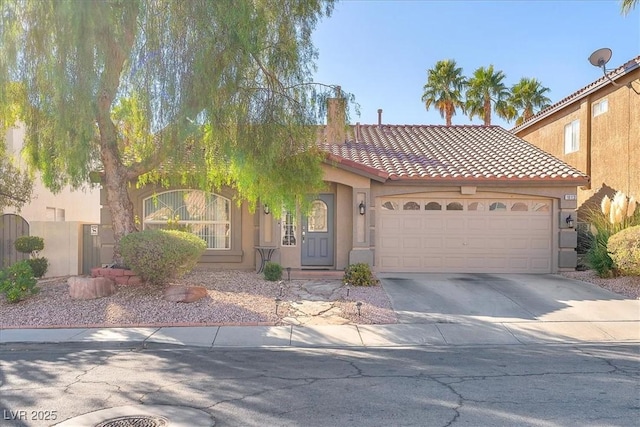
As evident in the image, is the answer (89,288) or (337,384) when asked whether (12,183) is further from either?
(337,384)

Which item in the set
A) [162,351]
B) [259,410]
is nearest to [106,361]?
[162,351]

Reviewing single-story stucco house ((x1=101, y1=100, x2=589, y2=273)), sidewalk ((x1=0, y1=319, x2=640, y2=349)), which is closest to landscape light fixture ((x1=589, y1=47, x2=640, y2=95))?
single-story stucco house ((x1=101, y1=100, x2=589, y2=273))

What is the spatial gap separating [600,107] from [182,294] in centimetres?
1549

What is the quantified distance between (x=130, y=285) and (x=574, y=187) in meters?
12.4

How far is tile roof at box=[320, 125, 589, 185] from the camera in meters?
15.1

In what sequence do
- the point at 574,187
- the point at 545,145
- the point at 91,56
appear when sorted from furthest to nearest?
the point at 545,145, the point at 574,187, the point at 91,56

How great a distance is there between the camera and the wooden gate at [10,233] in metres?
15.9

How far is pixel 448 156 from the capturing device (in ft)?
57.1

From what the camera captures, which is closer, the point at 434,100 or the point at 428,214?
the point at 428,214

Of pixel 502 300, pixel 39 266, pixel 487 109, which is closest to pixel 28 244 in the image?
pixel 39 266

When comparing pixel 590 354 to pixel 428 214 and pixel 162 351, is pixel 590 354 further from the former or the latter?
pixel 428 214

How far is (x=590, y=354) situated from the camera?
7922 millimetres

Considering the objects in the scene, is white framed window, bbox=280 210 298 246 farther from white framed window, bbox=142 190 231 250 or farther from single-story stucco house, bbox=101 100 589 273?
white framed window, bbox=142 190 231 250

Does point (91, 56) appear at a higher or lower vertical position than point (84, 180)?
higher
